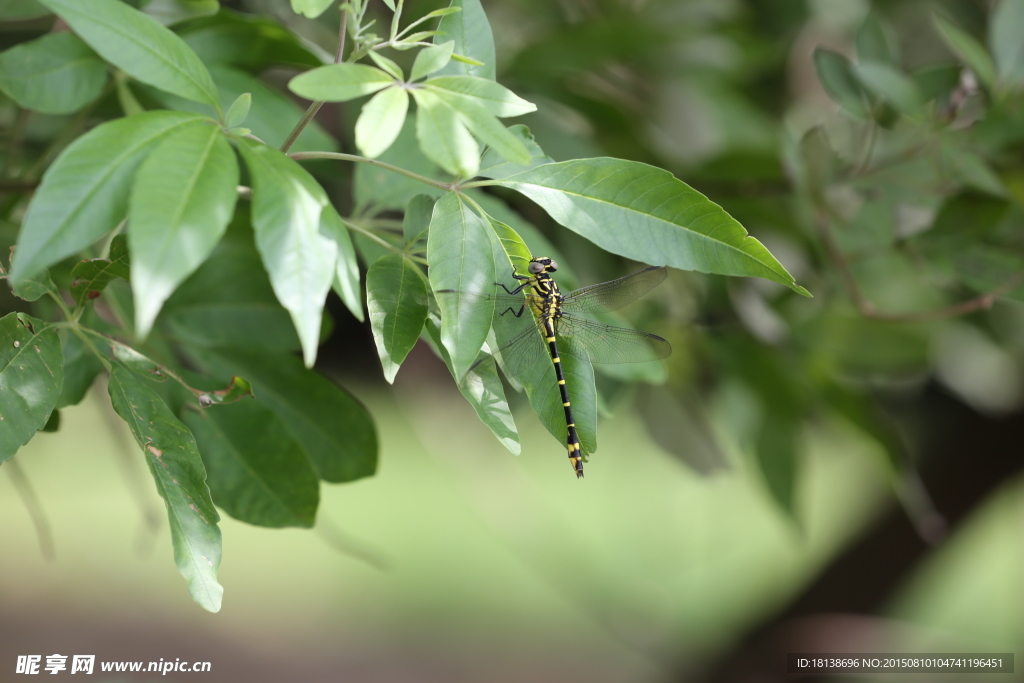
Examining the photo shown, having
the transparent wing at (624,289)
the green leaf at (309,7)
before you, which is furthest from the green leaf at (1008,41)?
the green leaf at (309,7)

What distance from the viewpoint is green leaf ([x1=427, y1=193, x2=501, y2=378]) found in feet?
1.39

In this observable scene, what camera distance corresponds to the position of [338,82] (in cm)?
40

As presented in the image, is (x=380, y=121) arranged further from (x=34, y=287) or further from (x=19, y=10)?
(x=19, y=10)

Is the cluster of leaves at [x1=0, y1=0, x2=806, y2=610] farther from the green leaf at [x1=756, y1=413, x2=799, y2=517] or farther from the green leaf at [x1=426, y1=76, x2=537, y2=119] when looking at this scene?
the green leaf at [x1=756, y1=413, x2=799, y2=517]

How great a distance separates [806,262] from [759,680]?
0.95 metres

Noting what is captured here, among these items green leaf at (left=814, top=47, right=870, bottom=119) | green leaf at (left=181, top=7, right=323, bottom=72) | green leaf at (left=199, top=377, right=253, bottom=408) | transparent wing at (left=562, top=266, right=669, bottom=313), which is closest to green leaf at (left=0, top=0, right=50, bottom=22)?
green leaf at (left=181, top=7, right=323, bottom=72)

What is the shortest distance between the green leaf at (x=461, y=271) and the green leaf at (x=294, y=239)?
8 cm

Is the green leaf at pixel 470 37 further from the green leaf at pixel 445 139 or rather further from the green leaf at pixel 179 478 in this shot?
the green leaf at pixel 179 478

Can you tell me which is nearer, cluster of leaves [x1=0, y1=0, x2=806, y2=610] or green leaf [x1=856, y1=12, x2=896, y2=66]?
cluster of leaves [x1=0, y1=0, x2=806, y2=610]

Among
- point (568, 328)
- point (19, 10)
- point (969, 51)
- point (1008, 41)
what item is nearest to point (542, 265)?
point (568, 328)

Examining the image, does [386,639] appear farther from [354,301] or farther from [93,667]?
[354,301]

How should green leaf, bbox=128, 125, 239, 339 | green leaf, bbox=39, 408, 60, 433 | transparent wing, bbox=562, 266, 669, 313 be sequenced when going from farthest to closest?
transparent wing, bbox=562, 266, 669, 313
green leaf, bbox=39, 408, 60, 433
green leaf, bbox=128, 125, 239, 339

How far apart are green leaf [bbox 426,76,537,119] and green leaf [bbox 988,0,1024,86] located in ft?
2.68

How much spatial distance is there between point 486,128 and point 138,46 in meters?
0.22
